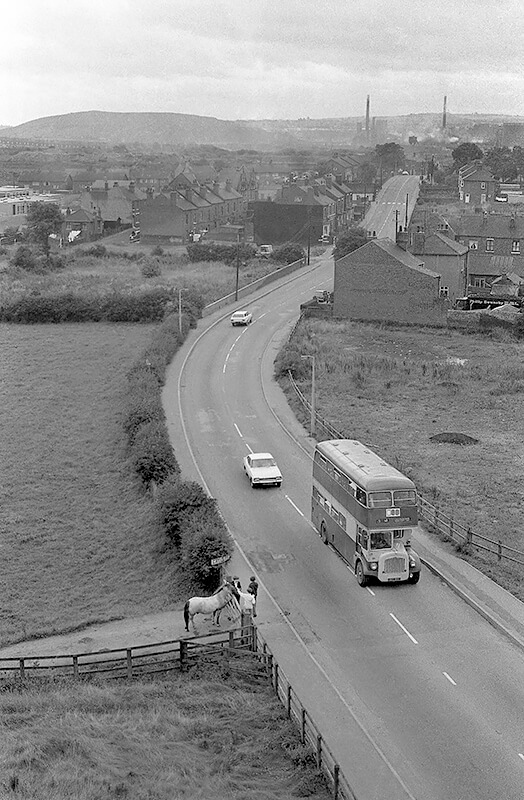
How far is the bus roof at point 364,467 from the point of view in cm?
2780

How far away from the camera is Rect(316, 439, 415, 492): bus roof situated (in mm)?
27797

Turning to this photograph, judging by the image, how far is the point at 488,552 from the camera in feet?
104

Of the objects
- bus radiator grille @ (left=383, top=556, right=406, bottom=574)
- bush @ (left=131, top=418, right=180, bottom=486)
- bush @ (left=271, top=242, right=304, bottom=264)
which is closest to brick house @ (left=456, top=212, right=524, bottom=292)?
bush @ (left=271, top=242, right=304, bottom=264)

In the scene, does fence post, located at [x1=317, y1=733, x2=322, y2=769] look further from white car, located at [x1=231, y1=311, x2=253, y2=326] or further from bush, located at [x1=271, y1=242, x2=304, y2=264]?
bush, located at [x1=271, y1=242, x2=304, y2=264]

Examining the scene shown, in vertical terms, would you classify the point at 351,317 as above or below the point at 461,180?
below

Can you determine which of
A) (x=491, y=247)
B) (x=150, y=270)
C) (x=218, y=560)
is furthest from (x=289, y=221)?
(x=218, y=560)

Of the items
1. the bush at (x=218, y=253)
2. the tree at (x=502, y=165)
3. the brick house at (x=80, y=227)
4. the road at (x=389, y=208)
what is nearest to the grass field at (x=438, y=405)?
the bush at (x=218, y=253)

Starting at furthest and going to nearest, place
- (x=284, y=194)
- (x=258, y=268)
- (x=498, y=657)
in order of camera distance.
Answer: (x=284, y=194), (x=258, y=268), (x=498, y=657)

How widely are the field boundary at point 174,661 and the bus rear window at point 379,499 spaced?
530 cm

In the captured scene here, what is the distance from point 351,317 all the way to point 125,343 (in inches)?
811

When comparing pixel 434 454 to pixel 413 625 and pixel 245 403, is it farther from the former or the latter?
pixel 413 625

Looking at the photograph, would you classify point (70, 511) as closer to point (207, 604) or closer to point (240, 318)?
point (207, 604)

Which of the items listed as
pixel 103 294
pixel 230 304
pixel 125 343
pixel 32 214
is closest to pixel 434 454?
pixel 125 343

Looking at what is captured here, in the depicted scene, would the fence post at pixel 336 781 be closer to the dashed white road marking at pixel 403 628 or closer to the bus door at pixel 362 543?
the dashed white road marking at pixel 403 628
